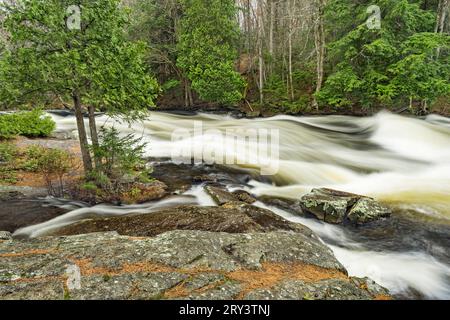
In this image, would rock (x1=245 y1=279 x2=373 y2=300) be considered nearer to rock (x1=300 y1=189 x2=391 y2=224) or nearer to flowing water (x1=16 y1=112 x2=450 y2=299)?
flowing water (x1=16 y1=112 x2=450 y2=299)

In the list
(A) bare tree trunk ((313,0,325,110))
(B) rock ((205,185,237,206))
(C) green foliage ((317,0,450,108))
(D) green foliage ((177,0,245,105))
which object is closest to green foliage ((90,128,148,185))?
(B) rock ((205,185,237,206))

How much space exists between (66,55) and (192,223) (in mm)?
4450

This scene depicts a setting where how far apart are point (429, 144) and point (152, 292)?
1327 cm

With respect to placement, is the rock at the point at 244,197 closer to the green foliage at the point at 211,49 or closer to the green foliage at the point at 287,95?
the green foliage at the point at 287,95

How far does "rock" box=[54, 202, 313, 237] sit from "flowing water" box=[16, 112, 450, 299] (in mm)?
988

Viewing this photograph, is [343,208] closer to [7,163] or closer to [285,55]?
[7,163]

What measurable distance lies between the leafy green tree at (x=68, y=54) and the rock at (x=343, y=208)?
522 centimetres

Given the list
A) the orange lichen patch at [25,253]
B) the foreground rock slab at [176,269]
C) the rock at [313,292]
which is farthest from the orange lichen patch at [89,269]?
the rock at [313,292]

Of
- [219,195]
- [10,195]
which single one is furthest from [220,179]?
[10,195]

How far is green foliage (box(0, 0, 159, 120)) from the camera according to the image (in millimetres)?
6141

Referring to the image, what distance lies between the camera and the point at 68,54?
6.05m

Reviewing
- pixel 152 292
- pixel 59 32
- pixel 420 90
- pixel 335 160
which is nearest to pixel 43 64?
pixel 59 32
